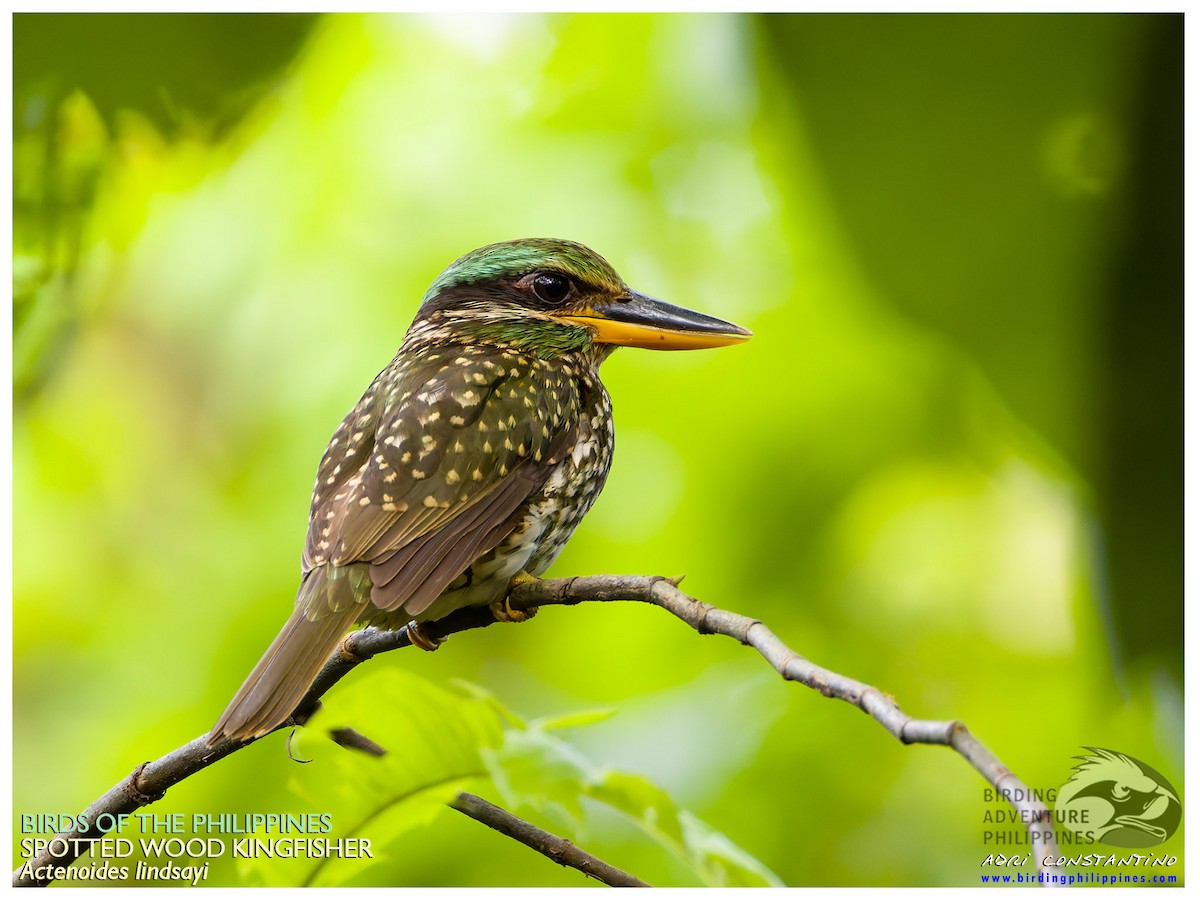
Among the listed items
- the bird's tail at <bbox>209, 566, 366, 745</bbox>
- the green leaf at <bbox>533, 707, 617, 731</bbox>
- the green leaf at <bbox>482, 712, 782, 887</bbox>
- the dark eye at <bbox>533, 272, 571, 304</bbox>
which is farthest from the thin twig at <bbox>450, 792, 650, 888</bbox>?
the dark eye at <bbox>533, 272, 571, 304</bbox>

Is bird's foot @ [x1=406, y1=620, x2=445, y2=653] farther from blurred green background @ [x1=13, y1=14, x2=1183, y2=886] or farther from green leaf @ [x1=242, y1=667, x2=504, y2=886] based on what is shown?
blurred green background @ [x1=13, y1=14, x2=1183, y2=886]

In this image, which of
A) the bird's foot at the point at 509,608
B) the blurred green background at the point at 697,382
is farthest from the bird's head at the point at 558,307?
the bird's foot at the point at 509,608

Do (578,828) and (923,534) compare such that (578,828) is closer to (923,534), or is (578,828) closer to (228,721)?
(228,721)

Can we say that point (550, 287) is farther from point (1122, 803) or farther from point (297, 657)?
point (1122, 803)

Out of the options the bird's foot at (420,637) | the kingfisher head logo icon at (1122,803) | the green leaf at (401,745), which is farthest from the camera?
the kingfisher head logo icon at (1122,803)

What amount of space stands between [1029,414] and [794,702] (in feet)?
2.76

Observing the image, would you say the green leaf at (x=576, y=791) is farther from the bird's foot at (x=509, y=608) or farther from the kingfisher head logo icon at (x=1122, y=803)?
the kingfisher head logo icon at (x=1122, y=803)

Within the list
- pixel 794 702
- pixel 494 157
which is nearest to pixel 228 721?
pixel 794 702

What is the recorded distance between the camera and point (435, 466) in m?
2.02

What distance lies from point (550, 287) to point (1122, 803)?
5.08ft

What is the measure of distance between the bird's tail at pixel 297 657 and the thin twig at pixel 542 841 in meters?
0.42

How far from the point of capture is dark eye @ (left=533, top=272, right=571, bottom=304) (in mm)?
2381

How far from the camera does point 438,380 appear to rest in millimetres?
2168

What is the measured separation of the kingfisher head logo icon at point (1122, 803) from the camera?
2.31 meters
